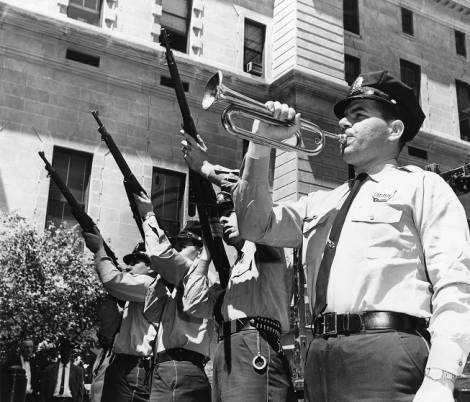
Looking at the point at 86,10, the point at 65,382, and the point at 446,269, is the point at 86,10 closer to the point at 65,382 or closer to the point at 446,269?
the point at 65,382

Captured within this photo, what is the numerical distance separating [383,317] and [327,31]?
18.6 m

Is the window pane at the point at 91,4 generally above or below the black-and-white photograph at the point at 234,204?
above

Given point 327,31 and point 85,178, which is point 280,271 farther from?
point 327,31

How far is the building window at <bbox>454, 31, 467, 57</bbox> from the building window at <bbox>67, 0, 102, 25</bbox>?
616 inches

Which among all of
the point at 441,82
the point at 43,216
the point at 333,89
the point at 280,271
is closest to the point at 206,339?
the point at 280,271

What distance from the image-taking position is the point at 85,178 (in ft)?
53.4

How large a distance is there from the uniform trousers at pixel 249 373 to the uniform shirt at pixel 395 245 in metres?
1.14

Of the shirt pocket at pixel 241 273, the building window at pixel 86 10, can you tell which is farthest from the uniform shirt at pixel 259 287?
the building window at pixel 86 10

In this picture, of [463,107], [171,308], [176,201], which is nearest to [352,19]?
[463,107]

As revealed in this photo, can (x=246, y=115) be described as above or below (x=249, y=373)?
above

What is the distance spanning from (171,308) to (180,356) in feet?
1.68

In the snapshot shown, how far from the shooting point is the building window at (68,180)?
1567 cm

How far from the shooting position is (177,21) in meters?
19.0

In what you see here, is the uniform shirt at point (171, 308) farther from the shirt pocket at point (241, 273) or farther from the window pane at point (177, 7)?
the window pane at point (177, 7)
